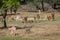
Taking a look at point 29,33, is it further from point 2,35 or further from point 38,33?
point 2,35

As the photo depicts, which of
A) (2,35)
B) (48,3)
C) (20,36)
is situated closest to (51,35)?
(20,36)

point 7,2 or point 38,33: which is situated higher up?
point 7,2

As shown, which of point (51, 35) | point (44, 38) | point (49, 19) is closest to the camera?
point (44, 38)

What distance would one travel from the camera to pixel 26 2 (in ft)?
221

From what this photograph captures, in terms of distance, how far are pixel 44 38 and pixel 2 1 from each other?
27.8ft

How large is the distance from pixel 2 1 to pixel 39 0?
33.8 metres

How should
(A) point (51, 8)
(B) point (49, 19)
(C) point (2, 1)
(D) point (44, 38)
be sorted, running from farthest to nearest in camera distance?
(A) point (51, 8) → (B) point (49, 19) → (C) point (2, 1) → (D) point (44, 38)

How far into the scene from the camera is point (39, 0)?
59.4 m

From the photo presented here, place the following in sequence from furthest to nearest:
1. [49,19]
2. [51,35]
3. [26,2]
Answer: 1. [26,2]
2. [49,19]
3. [51,35]

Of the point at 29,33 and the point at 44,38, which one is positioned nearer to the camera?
the point at 44,38

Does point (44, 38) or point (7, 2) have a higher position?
point (7, 2)

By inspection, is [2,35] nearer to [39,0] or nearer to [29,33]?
[29,33]

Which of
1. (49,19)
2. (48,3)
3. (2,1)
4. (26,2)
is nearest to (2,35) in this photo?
(2,1)

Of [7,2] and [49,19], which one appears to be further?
[49,19]
